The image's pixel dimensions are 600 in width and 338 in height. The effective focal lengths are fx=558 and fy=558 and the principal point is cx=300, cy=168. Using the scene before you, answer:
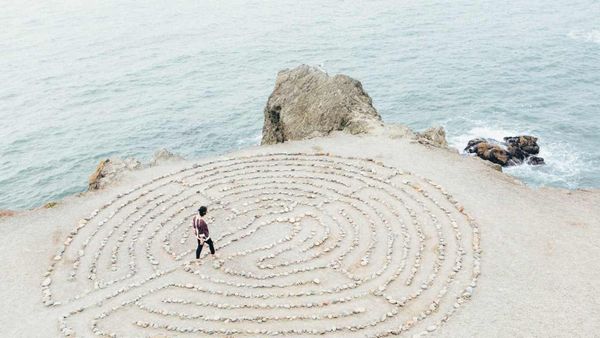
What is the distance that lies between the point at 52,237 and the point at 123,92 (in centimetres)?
3600

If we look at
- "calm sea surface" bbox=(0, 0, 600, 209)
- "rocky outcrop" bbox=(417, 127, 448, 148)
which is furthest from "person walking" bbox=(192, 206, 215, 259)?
"calm sea surface" bbox=(0, 0, 600, 209)

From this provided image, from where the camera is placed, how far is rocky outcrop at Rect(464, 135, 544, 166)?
3906cm

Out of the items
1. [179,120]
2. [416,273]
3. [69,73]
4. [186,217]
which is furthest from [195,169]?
[69,73]

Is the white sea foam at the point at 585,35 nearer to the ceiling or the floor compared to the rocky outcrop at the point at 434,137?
nearer to the floor

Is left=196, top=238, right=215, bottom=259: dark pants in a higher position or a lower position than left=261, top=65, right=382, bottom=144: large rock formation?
lower

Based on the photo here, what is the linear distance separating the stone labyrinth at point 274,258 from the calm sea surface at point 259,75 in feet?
56.7

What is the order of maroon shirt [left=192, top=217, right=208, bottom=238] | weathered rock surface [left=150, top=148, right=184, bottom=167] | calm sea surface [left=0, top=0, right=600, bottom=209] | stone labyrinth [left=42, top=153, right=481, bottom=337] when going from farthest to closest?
calm sea surface [left=0, top=0, right=600, bottom=209], weathered rock surface [left=150, top=148, right=184, bottom=167], maroon shirt [left=192, top=217, right=208, bottom=238], stone labyrinth [left=42, top=153, right=481, bottom=337]

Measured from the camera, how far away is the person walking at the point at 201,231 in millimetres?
20281

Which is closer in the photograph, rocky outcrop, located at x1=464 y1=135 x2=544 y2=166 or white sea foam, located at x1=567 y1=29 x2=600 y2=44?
rocky outcrop, located at x1=464 y1=135 x2=544 y2=166

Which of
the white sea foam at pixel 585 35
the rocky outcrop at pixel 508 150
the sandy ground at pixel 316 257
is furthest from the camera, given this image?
the white sea foam at pixel 585 35

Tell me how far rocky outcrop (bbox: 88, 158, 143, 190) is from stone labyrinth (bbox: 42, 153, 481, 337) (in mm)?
2793

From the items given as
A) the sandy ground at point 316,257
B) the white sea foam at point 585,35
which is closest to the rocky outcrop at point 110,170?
the sandy ground at point 316,257

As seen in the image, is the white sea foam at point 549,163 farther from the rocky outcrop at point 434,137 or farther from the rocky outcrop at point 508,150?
the rocky outcrop at point 434,137

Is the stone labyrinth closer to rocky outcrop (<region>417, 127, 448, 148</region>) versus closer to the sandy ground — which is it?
the sandy ground
